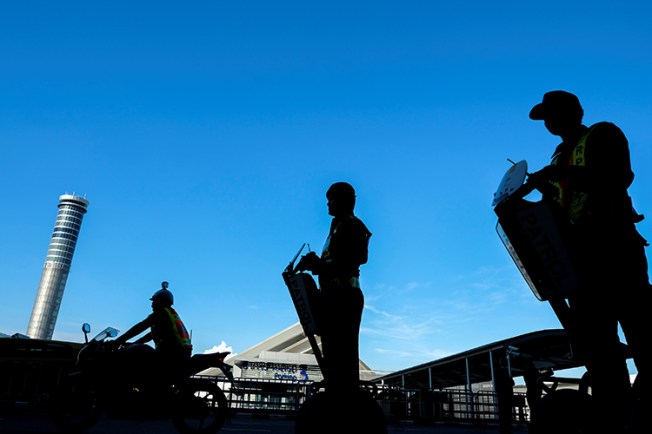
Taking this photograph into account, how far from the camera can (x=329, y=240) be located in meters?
2.87

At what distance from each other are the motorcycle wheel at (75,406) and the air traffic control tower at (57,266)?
17645cm

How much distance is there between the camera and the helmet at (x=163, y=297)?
5359mm

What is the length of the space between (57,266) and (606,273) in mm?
193186

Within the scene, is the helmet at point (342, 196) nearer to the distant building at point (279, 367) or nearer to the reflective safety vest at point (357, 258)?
the reflective safety vest at point (357, 258)

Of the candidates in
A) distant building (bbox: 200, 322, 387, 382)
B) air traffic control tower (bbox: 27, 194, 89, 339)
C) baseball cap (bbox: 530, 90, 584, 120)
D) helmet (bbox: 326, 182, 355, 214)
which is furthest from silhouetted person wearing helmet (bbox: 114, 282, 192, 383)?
air traffic control tower (bbox: 27, 194, 89, 339)

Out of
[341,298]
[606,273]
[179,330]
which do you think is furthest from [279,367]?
[606,273]

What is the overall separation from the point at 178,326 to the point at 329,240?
3204mm

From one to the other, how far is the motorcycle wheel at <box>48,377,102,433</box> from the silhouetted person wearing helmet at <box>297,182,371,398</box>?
3856mm

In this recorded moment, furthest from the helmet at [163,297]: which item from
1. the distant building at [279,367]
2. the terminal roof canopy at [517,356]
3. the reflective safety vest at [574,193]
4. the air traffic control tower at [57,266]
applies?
the air traffic control tower at [57,266]

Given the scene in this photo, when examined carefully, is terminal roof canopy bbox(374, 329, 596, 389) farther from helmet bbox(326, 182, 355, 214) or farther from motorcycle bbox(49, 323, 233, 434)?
helmet bbox(326, 182, 355, 214)

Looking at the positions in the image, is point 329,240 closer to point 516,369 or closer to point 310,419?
point 310,419

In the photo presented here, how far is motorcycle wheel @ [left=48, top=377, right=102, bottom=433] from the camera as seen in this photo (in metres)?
4.96

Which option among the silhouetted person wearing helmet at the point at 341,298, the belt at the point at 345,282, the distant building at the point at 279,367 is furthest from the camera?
the distant building at the point at 279,367

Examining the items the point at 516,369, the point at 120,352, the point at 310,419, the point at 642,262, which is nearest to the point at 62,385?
the point at 120,352
